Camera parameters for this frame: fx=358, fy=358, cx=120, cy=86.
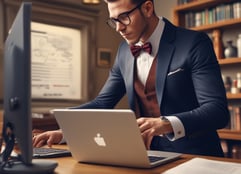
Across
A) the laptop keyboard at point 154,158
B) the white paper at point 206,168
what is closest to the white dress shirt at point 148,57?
the laptop keyboard at point 154,158

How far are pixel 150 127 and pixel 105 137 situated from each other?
17 cm

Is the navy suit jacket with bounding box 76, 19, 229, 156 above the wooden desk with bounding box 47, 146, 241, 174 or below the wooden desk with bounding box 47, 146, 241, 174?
above

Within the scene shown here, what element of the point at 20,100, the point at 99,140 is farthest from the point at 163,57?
the point at 20,100

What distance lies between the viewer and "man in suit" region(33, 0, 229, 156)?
145 cm

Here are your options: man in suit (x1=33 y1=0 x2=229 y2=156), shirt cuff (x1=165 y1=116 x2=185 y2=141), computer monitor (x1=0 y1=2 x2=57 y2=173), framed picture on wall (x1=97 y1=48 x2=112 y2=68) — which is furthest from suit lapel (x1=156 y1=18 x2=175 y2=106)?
framed picture on wall (x1=97 y1=48 x2=112 y2=68)

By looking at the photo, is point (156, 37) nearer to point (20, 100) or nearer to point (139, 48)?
point (139, 48)

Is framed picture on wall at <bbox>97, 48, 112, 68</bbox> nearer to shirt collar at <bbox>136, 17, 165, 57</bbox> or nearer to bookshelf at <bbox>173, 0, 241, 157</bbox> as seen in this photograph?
bookshelf at <bbox>173, 0, 241, 157</bbox>

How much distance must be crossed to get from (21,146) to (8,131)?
17 cm

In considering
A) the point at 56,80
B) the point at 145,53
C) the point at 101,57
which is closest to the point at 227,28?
the point at 101,57

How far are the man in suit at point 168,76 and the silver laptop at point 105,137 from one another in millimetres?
304

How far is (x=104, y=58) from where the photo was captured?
3844 millimetres

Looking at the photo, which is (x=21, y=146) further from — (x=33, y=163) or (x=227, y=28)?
(x=227, y=28)

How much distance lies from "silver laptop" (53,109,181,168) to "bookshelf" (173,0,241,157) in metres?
2.28

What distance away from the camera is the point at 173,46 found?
1.67m
